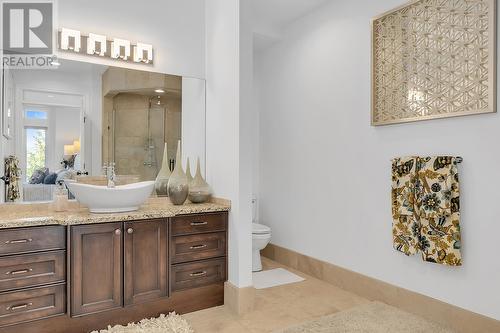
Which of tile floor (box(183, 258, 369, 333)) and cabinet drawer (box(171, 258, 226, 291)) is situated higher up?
cabinet drawer (box(171, 258, 226, 291))

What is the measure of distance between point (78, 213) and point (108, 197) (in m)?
0.28

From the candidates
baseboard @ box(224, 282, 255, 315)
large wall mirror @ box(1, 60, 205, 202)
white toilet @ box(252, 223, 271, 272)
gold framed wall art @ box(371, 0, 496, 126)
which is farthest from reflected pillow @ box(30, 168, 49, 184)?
gold framed wall art @ box(371, 0, 496, 126)

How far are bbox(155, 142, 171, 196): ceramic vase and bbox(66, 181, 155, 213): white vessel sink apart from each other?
0.48m

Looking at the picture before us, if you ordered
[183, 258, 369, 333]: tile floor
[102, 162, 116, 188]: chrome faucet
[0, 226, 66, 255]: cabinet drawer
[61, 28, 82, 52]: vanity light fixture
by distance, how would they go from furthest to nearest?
[102, 162, 116, 188]: chrome faucet → [61, 28, 82, 52]: vanity light fixture → [183, 258, 369, 333]: tile floor → [0, 226, 66, 255]: cabinet drawer

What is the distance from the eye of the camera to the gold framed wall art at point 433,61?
2072 mm

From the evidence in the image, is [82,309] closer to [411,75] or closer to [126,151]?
[126,151]

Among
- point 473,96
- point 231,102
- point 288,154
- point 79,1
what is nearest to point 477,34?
point 473,96

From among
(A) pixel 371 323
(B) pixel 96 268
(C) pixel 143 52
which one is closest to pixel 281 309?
(A) pixel 371 323

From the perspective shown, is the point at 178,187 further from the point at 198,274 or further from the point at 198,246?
the point at 198,274

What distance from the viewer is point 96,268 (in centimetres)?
215

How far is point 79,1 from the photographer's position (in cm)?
248

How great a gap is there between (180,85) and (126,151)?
75 centimetres

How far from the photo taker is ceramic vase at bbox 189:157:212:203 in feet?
9.07

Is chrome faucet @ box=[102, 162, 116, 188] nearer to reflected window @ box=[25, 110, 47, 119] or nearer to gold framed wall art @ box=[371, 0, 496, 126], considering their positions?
reflected window @ box=[25, 110, 47, 119]
